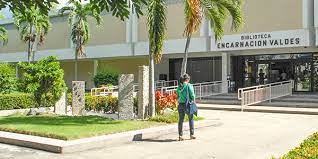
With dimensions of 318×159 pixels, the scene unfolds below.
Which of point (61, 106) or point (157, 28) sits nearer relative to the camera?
point (157, 28)

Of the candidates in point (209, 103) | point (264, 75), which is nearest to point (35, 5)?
point (209, 103)

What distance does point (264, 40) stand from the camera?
2683 cm

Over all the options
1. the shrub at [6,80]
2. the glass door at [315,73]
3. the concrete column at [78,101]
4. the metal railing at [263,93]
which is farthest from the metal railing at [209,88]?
the concrete column at [78,101]

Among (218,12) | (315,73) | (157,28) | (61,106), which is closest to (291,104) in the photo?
(315,73)

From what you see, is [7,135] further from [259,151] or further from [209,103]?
[209,103]

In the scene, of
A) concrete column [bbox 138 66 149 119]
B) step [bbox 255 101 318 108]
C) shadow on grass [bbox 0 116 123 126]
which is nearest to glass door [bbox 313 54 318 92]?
step [bbox 255 101 318 108]

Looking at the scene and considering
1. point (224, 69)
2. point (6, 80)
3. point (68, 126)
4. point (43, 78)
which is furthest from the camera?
point (224, 69)

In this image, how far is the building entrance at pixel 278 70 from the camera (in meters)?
28.5

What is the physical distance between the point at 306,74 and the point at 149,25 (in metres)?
17.2

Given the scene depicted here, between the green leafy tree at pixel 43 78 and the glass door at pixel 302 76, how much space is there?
17.4 metres

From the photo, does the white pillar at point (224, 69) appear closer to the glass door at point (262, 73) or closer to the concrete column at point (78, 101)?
the glass door at point (262, 73)

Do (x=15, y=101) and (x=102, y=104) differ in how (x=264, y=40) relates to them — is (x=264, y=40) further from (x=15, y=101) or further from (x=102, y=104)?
(x=15, y=101)

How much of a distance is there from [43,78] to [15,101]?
4726mm

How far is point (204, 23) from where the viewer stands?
2975 cm
